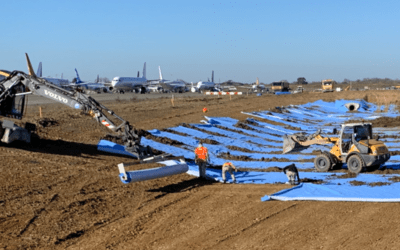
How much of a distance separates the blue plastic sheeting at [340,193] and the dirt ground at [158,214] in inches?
10.4

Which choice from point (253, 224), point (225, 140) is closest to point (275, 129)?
point (225, 140)

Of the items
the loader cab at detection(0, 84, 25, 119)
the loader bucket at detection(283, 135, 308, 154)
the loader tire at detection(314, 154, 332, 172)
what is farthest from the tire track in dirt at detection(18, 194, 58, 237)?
Answer: the loader tire at detection(314, 154, 332, 172)

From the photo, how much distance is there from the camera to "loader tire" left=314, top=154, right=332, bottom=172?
16.0m

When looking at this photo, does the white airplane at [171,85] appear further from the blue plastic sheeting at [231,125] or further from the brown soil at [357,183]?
the brown soil at [357,183]

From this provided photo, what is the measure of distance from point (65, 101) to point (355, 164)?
10.5 m

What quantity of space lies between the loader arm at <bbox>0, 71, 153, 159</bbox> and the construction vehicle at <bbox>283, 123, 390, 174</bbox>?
5.75 m

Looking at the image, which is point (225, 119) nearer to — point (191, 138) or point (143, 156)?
point (191, 138)

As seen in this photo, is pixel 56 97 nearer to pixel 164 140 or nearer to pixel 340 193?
pixel 164 140

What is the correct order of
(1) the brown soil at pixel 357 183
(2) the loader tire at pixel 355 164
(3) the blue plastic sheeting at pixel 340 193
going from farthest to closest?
(2) the loader tire at pixel 355 164
(1) the brown soil at pixel 357 183
(3) the blue plastic sheeting at pixel 340 193

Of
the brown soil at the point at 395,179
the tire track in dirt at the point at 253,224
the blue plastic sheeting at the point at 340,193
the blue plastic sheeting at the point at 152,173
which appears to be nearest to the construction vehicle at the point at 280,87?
the brown soil at the point at 395,179

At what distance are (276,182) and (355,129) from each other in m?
3.68

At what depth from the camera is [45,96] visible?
1584cm

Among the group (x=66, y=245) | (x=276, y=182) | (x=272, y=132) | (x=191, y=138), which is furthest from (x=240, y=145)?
(x=66, y=245)

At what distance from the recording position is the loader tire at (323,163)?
15953 millimetres
